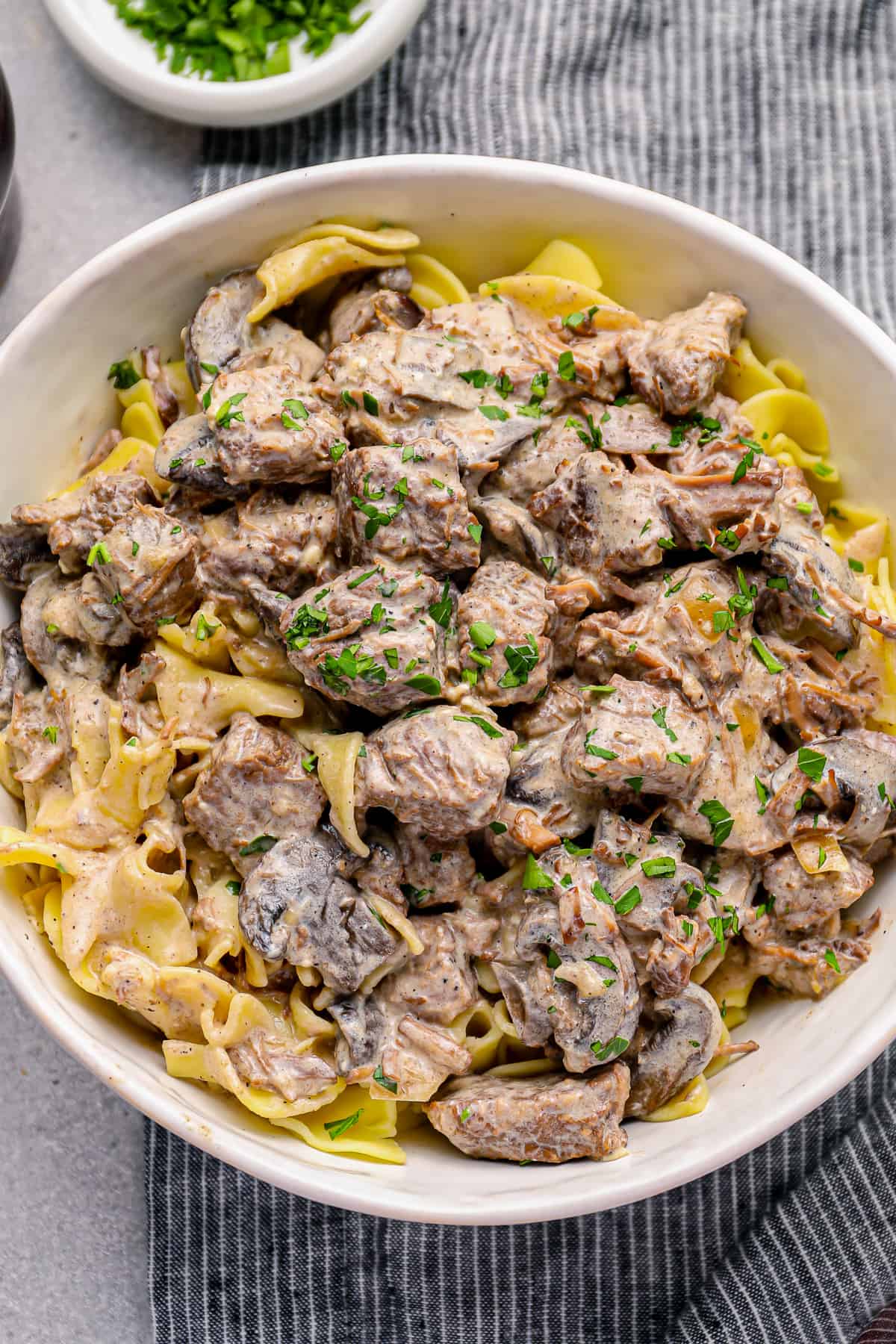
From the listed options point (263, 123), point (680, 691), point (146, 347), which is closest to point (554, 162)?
point (263, 123)

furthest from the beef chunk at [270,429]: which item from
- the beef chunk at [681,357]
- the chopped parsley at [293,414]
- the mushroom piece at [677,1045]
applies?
the mushroom piece at [677,1045]

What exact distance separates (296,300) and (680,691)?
6.36 ft

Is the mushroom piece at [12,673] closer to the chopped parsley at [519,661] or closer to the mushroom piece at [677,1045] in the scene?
the chopped parsley at [519,661]

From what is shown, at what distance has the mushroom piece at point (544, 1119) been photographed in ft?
11.7

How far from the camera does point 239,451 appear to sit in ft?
11.9

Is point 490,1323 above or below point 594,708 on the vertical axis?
below

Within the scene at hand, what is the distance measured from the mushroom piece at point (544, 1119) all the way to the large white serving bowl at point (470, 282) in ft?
0.32

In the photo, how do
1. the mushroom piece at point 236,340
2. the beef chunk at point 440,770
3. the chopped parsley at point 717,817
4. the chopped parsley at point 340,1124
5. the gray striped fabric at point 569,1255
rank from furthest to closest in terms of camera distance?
the gray striped fabric at point 569,1255, the mushroom piece at point 236,340, the chopped parsley at point 340,1124, the chopped parsley at point 717,817, the beef chunk at point 440,770

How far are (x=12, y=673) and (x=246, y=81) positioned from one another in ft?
8.75

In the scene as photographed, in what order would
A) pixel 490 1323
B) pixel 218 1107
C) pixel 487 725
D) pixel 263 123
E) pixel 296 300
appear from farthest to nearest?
pixel 263 123, pixel 490 1323, pixel 296 300, pixel 218 1107, pixel 487 725

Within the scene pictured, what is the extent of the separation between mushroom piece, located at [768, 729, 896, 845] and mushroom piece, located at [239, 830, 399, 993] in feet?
4.08

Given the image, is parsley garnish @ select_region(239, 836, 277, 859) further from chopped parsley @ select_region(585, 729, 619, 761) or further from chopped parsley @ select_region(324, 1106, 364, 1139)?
chopped parsley @ select_region(585, 729, 619, 761)

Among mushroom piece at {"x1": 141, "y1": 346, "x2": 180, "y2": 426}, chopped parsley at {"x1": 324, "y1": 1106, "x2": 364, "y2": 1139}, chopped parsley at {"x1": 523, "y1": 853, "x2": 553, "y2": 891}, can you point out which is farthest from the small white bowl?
chopped parsley at {"x1": 324, "y1": 1106, "x2": 364, "y2": 1139}

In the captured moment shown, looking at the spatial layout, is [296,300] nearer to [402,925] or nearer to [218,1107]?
[402,925]
